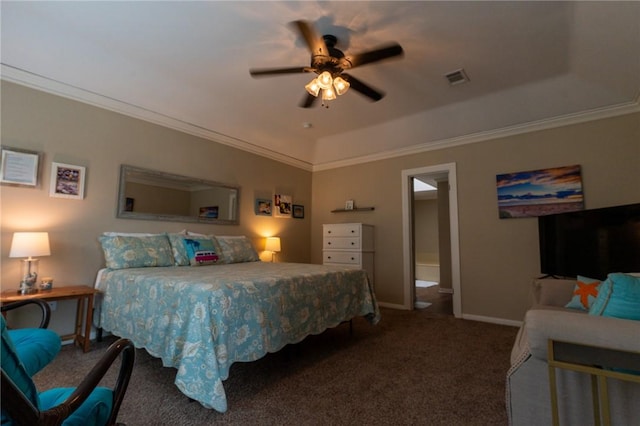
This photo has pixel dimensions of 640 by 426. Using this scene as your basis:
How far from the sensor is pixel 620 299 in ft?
4.35

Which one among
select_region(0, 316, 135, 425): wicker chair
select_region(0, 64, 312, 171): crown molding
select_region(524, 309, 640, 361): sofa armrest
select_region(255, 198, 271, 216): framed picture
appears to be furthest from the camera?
select_region(255, 198, 271, 216): framed picture

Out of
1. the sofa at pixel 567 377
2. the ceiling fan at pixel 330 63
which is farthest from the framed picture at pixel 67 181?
the sofa at pixel 567 377

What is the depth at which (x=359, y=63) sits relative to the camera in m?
2.26

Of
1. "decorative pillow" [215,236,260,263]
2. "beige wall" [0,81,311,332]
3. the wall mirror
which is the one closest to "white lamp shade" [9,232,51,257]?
"beige wall" [0,81,311,332]

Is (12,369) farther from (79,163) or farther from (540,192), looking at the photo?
(540,192)

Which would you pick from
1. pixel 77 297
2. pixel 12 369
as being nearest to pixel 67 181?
pixel 77 297

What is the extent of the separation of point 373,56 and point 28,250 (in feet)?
10.3

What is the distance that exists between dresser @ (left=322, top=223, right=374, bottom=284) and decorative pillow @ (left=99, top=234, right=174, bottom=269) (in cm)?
245

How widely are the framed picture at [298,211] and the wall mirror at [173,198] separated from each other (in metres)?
1.25

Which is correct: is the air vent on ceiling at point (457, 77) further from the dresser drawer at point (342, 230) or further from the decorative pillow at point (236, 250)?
the decorative pillow at point (236, 250)

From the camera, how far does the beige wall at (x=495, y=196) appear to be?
3.23 meters

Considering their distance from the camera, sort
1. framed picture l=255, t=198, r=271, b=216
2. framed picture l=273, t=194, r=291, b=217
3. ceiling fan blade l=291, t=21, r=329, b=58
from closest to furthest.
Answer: ceiling fan blade l=291, t=21, r=329, b=58, framed picture l=255, t=198, r=271, b=216, framed picture l=273, t=194, r=291, b=217

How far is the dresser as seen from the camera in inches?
179

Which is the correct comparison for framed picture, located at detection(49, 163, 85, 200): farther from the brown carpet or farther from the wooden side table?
the brown carpet
